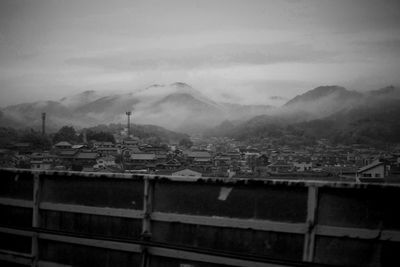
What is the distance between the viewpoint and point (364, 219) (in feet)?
10.6

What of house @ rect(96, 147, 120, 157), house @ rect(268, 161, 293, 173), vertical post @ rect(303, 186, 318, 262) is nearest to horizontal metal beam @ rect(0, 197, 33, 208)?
vertical post @ rect(303, 186, 318, 262)

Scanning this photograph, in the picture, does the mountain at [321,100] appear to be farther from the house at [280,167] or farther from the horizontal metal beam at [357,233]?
the horizontal metal beam at [357,233]

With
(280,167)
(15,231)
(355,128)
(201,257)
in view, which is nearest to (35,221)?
(15,231)

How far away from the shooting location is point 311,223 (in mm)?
3342

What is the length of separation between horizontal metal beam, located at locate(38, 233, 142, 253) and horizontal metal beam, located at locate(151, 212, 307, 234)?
373mm

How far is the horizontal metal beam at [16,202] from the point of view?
4.57 m

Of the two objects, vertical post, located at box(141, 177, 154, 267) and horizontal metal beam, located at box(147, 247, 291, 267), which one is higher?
vertical post, located at box(141, 177, 154, 267)

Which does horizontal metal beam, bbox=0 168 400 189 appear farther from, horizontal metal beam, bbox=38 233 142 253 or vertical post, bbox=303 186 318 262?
horizontal metal beam, bbox=38 233 142 253

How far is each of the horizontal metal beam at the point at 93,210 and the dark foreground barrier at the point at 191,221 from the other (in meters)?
0.01

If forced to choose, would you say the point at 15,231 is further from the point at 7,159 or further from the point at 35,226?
the point at 7,159

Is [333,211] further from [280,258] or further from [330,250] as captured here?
[280,258]

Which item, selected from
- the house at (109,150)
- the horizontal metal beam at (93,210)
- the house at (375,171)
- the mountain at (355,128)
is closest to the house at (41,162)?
the house at (109,150)

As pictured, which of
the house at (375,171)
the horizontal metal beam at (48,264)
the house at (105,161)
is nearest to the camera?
the horizontal metal beam at (48,264)

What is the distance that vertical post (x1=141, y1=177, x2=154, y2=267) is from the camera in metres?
3.88
